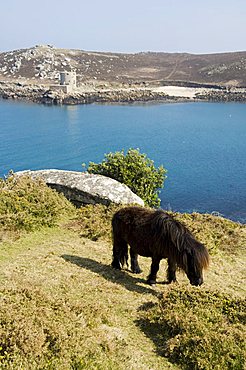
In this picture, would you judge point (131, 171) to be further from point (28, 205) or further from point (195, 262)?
point (195, 262)

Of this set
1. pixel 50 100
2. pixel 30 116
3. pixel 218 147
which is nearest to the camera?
pixel 218 147

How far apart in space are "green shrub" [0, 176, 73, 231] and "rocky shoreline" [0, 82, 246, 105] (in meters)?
88.2

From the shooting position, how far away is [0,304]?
21.8 feet

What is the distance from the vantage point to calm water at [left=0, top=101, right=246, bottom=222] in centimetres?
3753

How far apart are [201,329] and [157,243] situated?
9.37 ft

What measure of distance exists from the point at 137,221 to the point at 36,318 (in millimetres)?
4017

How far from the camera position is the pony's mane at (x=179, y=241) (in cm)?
880

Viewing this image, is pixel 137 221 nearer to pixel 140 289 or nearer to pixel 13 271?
pixel 140 289

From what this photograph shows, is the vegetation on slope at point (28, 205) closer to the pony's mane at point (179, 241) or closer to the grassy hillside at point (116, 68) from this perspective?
the pony's mane at point (179, 241)

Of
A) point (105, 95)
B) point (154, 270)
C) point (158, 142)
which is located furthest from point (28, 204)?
point (105, 95)

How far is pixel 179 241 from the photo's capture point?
8898mm

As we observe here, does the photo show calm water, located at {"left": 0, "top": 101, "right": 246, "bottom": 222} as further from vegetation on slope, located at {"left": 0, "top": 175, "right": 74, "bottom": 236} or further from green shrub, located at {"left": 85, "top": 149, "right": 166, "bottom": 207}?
vegetation on slope, located at {"left": 0, "top": 175, "right": 74, "bottom": 236}

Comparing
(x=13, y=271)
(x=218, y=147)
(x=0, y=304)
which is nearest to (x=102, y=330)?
(x=0, y=304)

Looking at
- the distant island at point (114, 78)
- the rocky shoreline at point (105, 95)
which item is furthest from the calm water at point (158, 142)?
the distant island at point (114, 78)
